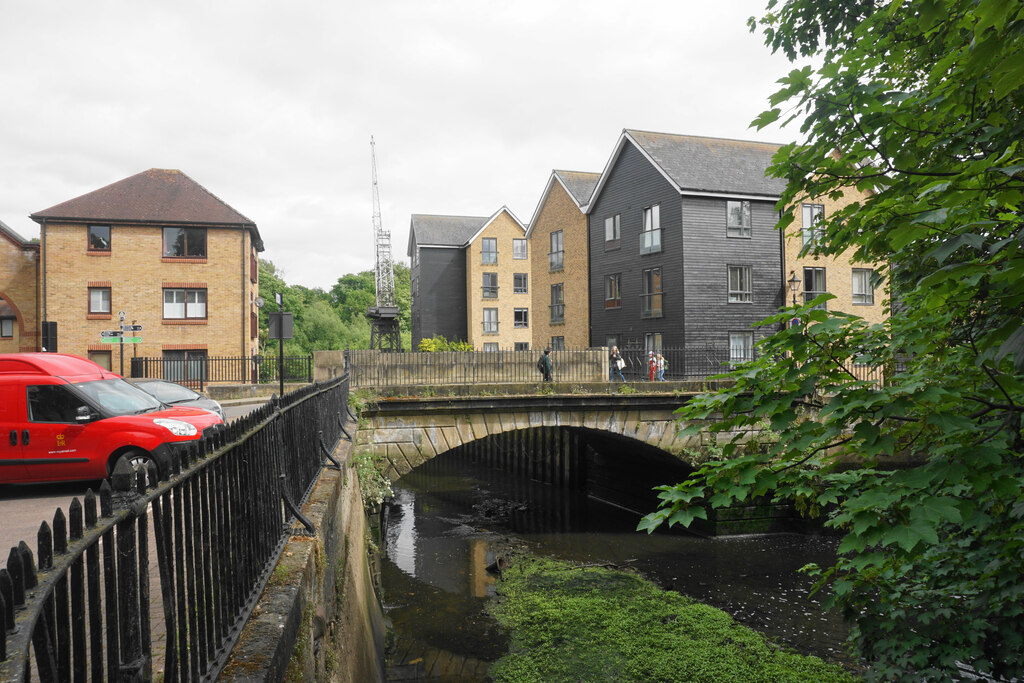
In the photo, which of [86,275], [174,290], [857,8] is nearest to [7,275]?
[86,275]

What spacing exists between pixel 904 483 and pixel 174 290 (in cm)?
3311

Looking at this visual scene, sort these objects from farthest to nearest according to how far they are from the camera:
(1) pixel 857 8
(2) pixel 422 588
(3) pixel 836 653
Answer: (2) pixel 422 588 < (3) pixel 836 653 < (1) pixel 857 8

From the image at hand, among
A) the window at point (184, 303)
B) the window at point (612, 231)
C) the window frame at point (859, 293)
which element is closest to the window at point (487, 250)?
the window at point (612, 231)

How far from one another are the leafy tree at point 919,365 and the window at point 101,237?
32.6 m

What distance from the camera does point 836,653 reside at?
11.6 meters

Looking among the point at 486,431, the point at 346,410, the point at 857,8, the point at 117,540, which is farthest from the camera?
the point at 486,431

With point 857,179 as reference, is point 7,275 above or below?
above

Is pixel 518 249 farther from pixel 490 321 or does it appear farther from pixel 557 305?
pixel 557 305

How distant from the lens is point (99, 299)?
30609 millimetres

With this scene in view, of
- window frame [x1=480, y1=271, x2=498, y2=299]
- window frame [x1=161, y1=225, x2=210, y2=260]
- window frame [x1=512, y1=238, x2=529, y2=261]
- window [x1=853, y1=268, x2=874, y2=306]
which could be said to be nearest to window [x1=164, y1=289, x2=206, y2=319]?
window frame [x1=161, y1=225, x2=210, y2=260]

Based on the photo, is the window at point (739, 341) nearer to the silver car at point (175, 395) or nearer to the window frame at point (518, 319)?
the silver car at point (175, 395)

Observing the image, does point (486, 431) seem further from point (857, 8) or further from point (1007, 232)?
point (1007, 232)

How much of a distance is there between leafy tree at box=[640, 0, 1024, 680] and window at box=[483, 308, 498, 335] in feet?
150

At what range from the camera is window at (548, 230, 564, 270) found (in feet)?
130
